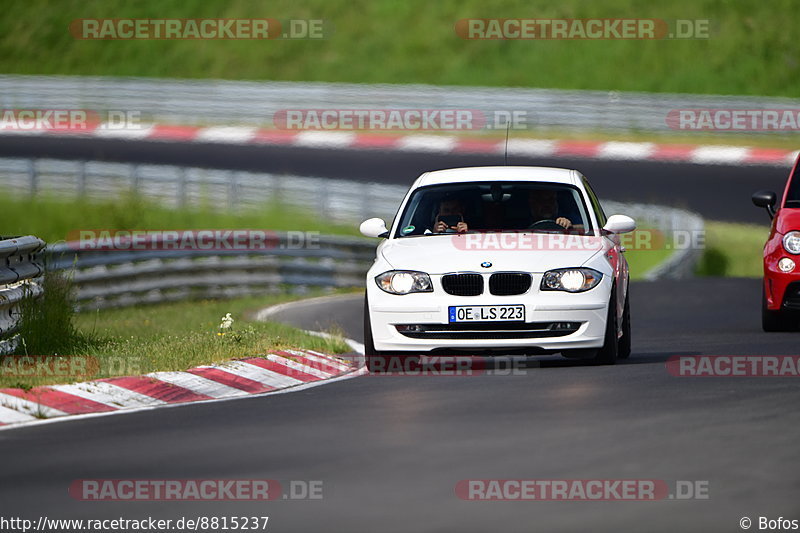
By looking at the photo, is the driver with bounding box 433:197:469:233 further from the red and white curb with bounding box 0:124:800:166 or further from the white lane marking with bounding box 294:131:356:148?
the white lane marking with bounding box 294:131:356:148

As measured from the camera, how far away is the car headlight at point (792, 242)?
14992 mm

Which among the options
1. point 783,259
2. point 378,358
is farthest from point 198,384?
point 783,259

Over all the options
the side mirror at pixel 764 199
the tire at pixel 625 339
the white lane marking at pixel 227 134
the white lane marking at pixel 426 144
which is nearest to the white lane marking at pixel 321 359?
the tire at pixel 625 339

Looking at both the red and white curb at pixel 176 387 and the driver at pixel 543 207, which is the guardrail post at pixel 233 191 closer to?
the red and white curb at pixel 176 387

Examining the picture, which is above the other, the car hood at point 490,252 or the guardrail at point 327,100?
the guardrail at point 327,100

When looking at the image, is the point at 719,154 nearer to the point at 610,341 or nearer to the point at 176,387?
the point at 610,341

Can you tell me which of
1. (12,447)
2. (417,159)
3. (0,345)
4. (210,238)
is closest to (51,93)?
(417,159)

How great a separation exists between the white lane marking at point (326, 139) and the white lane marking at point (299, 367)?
24.5m

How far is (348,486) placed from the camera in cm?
757

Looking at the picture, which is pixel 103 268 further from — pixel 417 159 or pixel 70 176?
pixel 417 159

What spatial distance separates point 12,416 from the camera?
394 inches

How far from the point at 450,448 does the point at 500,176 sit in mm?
5101

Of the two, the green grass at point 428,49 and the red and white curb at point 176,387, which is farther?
the green grass at point 428,49

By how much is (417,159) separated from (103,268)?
14546 mm
